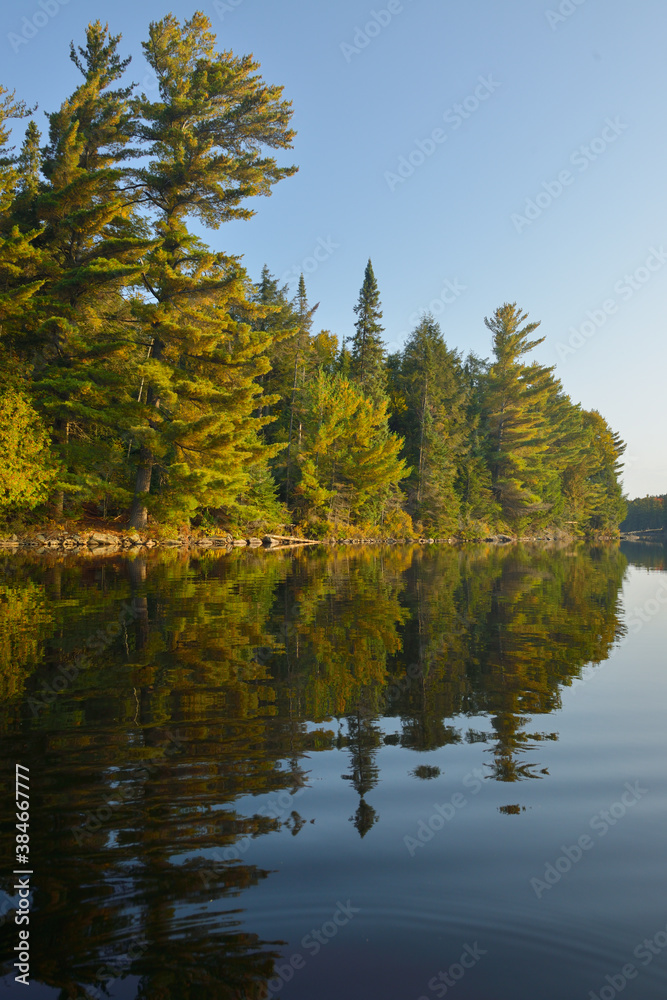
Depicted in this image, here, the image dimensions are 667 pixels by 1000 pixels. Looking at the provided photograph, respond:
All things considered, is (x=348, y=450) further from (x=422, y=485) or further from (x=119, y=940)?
(x=119, y=940)

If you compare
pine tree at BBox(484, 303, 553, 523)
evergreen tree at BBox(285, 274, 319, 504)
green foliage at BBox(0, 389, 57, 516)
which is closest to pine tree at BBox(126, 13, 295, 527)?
green foliage at BBox(0, 389, 57, 516)

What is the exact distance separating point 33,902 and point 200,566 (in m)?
17.7

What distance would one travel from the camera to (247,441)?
3091cm

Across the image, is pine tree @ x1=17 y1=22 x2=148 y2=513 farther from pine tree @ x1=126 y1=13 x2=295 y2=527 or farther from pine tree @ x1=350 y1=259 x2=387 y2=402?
pine tree @ x1=350 y1=259 x2=387 y2=402

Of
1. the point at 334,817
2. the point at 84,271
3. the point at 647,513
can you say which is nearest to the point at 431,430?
the point at 84,271

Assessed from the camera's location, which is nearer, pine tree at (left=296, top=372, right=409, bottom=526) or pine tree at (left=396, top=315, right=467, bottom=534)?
pine tree at (left=296, top=372, right=409, bottom=526)

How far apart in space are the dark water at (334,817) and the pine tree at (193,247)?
18.7 m

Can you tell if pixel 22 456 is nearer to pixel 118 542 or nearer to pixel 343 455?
pixel 118 542

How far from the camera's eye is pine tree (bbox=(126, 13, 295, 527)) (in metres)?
25.6

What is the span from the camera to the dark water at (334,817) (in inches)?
93.4

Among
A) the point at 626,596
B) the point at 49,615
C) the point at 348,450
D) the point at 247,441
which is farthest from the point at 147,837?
the point at 348,450

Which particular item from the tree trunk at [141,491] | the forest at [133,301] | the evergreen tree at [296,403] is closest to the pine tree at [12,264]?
the forest at [133,301]

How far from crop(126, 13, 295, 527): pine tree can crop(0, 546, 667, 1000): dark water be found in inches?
737

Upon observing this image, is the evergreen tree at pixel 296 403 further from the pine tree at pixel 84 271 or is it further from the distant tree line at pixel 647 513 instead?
the distant tree line at pixel 647 513
